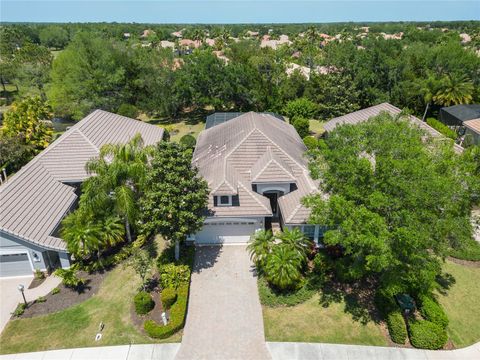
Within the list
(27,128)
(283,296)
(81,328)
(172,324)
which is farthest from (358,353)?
(27,128)

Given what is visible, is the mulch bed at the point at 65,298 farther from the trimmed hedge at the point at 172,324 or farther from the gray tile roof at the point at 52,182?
the trimmed hedge at the point at 172,324

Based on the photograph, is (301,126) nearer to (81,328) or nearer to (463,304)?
Result: (463,304)

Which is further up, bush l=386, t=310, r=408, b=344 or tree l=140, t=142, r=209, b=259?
tree l=140, t=142, r=209, b=259

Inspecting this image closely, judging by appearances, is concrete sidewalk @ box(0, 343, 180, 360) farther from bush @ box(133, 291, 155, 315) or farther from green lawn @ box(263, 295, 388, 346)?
green lawn @ box(263, 295, 388, 346)

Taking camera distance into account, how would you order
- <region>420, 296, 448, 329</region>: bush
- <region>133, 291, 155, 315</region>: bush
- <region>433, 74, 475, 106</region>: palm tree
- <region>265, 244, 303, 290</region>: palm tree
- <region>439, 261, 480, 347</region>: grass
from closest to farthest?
<region>420, 296, 448, 329</region>: bush, <region>439, 261, 480, 347</region>: grass, <region>133, 291, 155, 315</region>: bush, <region>265, 244, 303, 290</region>: palm tree, <region>433, 74, 475, 106</region>: palm tree

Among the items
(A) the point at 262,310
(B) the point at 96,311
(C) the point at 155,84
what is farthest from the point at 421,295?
(C) the point at 155,84

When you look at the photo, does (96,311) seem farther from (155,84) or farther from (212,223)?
(155,84)

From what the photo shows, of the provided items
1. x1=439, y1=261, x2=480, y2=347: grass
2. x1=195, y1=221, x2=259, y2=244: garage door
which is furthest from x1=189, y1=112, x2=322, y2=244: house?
x1=439, y1=261, x2=480, y2=347: grass
